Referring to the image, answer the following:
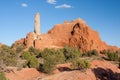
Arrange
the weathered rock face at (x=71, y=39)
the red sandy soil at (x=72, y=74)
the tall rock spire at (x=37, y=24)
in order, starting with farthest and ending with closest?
the tall rock spire at (x=37, y=24)
the weathered rock face at (x=71, y=39)
the red sandy soil at (x=72, y=74)

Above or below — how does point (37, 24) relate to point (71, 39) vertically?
above

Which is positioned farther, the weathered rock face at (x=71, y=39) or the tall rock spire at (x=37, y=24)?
the tall rock spire at (x=37, y=24)

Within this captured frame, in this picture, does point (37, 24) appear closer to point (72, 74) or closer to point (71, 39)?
point (71, 39)

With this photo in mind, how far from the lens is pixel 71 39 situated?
83188mm

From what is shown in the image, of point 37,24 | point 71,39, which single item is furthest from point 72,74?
point 37,24

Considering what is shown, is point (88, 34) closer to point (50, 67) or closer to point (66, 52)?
point (66, 52)

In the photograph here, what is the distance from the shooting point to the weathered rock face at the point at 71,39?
3091 inches

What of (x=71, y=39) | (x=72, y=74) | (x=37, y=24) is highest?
(x=37, y=24)

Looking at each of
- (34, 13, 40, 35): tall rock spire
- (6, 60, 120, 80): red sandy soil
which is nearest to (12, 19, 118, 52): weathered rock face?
(34, 13, 40, 35): tall rock spire

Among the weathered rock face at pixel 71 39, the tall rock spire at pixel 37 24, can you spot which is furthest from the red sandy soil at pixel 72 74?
the tall rock spire at pixel 37 24

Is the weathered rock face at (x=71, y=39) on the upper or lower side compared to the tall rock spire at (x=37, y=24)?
lower

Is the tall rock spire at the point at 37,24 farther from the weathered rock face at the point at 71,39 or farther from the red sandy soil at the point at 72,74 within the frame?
the red sandy soil at the point at 72,74

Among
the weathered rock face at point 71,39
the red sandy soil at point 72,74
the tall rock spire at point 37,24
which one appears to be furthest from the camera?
the tall rock spire at point 37,24

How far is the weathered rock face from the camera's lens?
7850cm
